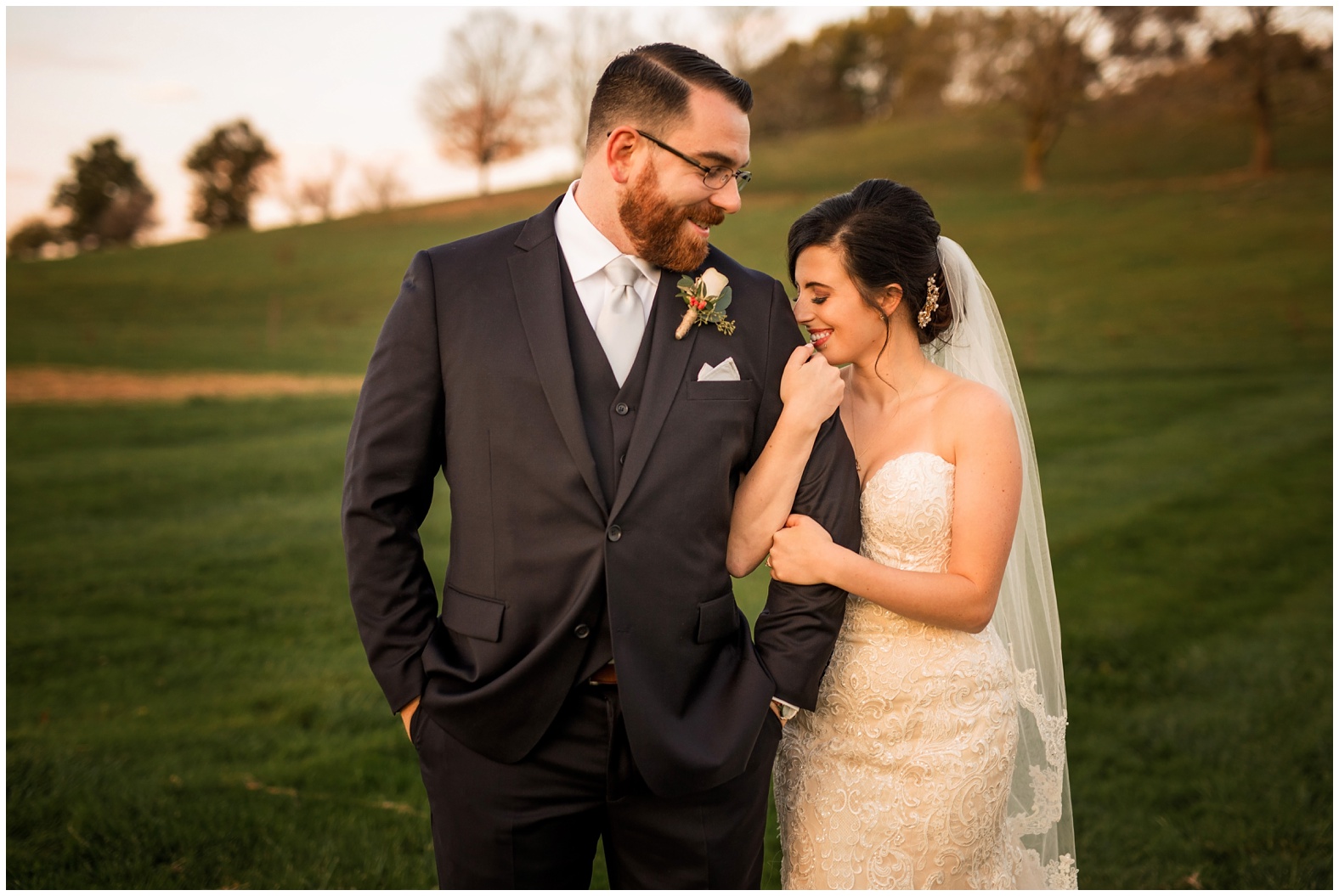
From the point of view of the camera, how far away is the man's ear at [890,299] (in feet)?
8.98

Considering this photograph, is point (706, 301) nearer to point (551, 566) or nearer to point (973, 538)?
point (551, 566)

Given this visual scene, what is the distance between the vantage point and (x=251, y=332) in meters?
21.0

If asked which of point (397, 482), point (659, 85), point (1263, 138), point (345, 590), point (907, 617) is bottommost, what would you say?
point (345, 590)

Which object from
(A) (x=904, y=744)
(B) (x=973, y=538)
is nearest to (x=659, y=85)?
(B) (x=973, y=538)

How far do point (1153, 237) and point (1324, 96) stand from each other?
17.6 ft

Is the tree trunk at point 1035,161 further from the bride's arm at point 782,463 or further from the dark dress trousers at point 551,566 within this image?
the dark dress trousers at point 551,566

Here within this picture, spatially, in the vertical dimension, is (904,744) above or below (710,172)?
below

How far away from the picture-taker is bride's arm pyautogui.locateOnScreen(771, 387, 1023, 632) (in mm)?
2533

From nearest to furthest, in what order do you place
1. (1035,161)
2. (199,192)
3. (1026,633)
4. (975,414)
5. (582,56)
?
(975,414) < (1026,633) < (582,56) < (1035,161) < (199,192)

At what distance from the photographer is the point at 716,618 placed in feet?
7.45

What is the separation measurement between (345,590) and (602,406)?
540 centimetres

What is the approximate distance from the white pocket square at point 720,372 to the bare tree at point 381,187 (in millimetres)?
32917

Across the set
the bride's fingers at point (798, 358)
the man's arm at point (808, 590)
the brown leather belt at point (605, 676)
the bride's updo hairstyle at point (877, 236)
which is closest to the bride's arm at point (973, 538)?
the man's arm at point (808, 590)

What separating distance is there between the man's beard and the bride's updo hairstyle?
476mm
